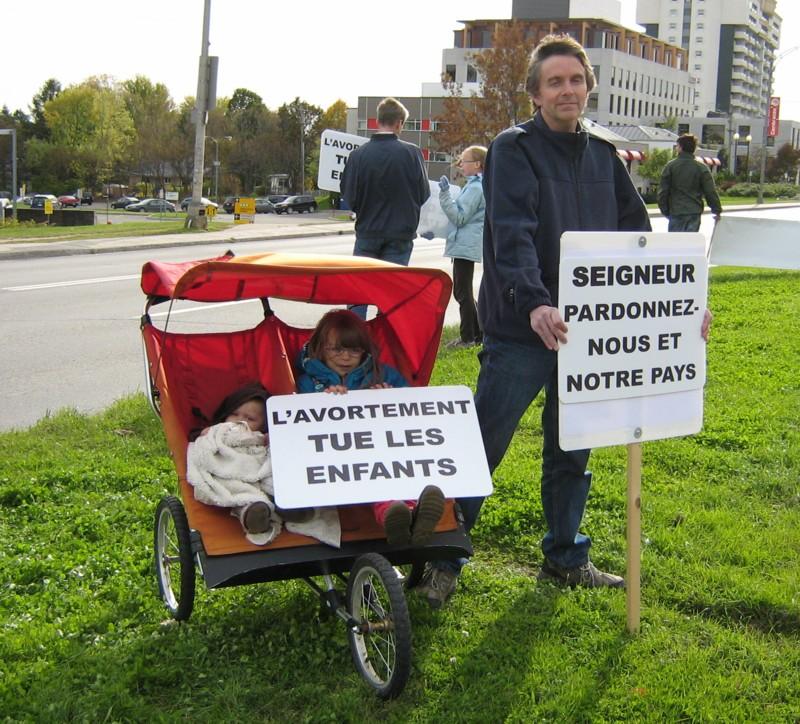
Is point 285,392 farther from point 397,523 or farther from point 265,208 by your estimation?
point 265,208

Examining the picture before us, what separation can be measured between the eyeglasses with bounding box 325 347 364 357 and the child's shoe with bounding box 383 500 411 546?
1038mm

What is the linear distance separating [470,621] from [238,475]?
1.04 metres

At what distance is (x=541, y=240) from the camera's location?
3.77 metres

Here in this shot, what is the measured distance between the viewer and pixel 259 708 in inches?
125

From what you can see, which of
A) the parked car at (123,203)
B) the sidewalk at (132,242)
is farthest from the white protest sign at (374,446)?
the parked car at (123,203)

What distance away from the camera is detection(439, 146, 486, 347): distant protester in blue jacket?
29.4 feet

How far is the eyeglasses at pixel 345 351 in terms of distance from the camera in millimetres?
4367

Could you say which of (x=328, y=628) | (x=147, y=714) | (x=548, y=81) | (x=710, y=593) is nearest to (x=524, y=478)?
(x=710, y=593)

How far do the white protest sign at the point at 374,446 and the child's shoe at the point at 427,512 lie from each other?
158 millimetres

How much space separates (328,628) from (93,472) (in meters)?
2.18

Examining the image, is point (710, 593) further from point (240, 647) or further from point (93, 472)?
point (93, 472)

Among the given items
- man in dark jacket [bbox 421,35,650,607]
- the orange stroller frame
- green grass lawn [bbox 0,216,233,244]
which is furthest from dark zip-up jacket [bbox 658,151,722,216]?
green grass lawn [bbox 0,216,233,244]

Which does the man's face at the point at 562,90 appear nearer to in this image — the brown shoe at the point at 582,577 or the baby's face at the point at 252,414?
the baby's face at the point at 252,414

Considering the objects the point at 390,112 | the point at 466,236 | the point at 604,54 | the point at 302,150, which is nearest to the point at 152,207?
the point at 302,150
